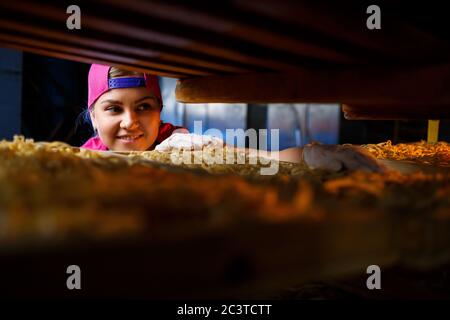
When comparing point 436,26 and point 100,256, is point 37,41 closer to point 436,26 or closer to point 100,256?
point 100,256

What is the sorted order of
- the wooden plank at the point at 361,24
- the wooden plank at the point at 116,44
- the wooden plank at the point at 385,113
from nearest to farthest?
the wooden plank at the point at 361,24 → the wooden plank at the point at 116,44 → the wooden plank at the point at 385,113

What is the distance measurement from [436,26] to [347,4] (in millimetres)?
400

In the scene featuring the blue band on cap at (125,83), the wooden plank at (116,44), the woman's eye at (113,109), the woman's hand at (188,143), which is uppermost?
the blue band on cap at (125,83)

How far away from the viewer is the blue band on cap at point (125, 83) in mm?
2566

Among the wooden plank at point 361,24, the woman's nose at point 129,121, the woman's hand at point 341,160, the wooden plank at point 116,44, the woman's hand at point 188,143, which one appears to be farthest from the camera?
the woman's nose at point 129,121

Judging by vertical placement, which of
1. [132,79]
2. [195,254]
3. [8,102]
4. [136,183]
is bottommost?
[195,254]

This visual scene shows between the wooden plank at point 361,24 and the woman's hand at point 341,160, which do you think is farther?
the woman's hand at point 341,160

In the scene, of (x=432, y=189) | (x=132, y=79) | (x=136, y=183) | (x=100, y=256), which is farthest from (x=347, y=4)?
(x=132, y=79)

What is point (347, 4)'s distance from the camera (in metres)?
1.13

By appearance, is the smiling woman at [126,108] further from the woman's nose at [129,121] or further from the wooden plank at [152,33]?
the wooden plank at [152,33]

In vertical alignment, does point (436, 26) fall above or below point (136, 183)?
above

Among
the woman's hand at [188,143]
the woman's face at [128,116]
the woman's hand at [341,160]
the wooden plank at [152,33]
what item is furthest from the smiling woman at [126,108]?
the woman's hand at [341,160]

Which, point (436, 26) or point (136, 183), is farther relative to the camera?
point (436, 26)

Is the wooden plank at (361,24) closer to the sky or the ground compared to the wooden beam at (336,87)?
closer to the sky
